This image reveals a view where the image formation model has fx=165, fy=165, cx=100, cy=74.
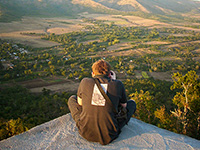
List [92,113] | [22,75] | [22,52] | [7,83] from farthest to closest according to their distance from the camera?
[22,52], [22,75], [7,83], [92,113]

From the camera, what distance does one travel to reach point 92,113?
298 cm

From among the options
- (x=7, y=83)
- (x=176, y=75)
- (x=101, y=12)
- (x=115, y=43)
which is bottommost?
(x=7, y=83)

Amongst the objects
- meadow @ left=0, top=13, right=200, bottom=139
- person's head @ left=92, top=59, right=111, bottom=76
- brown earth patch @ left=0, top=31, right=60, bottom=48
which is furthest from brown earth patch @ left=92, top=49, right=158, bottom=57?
person's head @ left=92, top=59, right=111, bottom=76

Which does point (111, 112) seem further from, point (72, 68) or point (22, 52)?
point (22, 52)

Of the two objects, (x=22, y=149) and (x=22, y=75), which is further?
(x=22, y=75)

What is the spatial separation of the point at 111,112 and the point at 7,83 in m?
26.3

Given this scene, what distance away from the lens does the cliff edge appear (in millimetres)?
3240

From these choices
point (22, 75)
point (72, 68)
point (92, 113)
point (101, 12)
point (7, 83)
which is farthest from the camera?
point (101, 12)

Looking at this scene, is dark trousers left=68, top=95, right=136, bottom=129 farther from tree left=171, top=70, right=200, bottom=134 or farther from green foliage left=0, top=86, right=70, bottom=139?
tree left=171, top=70, right=200, bottom=134

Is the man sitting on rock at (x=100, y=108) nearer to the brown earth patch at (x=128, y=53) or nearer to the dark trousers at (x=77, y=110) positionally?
the dark trousers at (x=77, y=110)

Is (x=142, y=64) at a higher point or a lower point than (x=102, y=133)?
lower

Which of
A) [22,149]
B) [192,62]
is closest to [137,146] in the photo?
[22,149]

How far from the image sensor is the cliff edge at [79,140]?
3240 mm

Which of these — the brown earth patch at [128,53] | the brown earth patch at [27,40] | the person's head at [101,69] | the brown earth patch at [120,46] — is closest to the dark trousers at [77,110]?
the person's head at [101,69]
